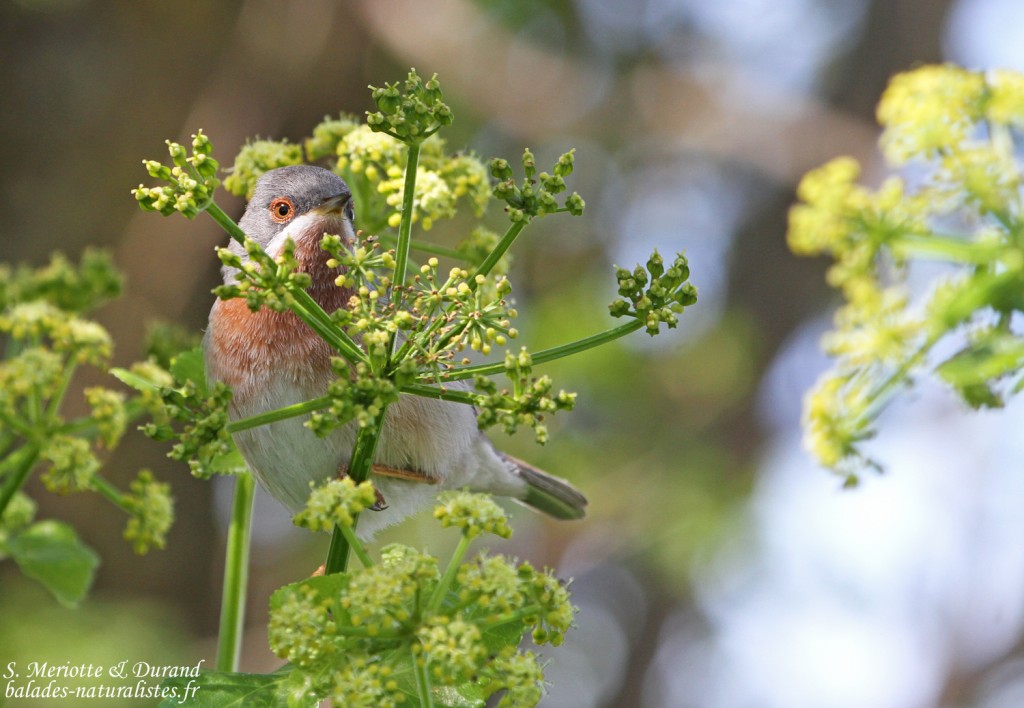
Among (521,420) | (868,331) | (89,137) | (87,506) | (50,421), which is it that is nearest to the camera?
(521,420)

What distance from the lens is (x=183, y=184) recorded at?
2012 mm

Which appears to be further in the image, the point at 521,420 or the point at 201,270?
the point at 201,270

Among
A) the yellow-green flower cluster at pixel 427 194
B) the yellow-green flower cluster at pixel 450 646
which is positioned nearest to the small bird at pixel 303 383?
the yellow-green flower cluster at pixel 427 194

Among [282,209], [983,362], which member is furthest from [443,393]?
[282,209]

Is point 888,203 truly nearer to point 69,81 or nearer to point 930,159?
point 930,159

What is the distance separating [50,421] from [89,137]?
5.96 metres

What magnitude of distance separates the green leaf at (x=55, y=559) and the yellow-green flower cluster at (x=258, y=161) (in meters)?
1.08

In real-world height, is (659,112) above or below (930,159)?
above

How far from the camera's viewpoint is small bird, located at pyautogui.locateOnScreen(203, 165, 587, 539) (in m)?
3.37

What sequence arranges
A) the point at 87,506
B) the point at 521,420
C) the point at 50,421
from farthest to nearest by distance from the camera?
the point at 87,506, the point at 50,421, the point at 521,420

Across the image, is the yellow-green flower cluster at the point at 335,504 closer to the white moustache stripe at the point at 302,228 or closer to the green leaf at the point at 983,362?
the green leaf at the point at 983,362

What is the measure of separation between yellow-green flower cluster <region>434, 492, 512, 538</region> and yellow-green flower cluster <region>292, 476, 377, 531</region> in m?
0.14

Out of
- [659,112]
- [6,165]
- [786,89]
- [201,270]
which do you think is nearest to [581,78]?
[659,112]

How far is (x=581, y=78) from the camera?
32.9 ft
